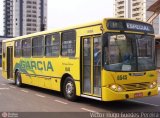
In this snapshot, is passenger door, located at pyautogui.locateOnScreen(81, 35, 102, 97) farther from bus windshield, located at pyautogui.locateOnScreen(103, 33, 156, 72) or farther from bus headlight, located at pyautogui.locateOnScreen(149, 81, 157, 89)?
bus headlight, located at pyautogui.locateOnScreen(149, 81, 157, 89)

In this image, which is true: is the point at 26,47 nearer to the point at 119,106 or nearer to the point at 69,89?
the point at 69,89

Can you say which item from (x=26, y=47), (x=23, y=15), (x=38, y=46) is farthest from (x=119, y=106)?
(x=23, y=15)

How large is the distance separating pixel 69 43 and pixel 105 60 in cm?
288

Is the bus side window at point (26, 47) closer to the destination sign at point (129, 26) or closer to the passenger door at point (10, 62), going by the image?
the passenger door at point (10, 62)

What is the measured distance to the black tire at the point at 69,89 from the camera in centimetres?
1307

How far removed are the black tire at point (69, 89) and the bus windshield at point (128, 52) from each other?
8.35ft

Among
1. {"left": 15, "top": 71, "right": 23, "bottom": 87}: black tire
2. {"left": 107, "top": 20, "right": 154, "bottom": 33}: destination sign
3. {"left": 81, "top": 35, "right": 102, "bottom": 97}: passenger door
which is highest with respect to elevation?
{"left": 107, "top": 20, "right": 154, "bottom": 33}: destination sign

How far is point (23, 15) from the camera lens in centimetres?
8975

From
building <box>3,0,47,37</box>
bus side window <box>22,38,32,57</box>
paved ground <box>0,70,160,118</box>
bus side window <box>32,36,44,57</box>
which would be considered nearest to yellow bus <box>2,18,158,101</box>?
paved ground <box>0,70,160,118</box>

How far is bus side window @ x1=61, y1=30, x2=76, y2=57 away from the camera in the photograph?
1316 centimetres

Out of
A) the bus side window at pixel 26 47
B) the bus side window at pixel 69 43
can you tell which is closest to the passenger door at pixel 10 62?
the bus side window at pixel 26 47

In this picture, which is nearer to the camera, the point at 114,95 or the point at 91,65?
the point at 114,95

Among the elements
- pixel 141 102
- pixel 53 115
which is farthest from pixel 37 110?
pixel 141 102

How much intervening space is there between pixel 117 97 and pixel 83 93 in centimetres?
186
